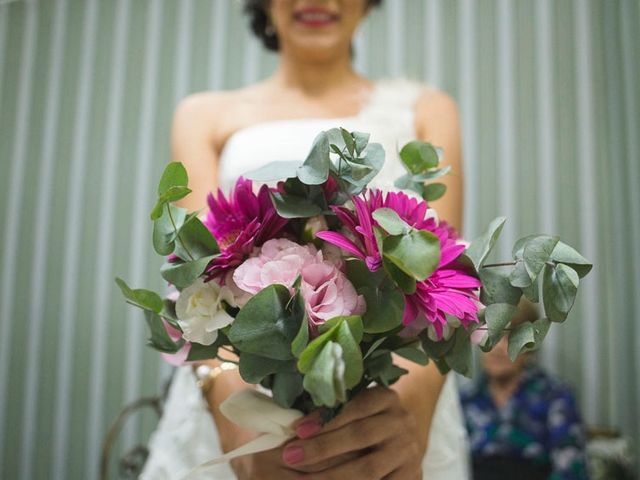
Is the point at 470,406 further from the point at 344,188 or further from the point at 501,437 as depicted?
the point at 344,188

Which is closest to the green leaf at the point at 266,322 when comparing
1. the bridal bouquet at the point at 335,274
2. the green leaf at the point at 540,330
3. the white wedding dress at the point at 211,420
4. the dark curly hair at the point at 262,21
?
the bridal bouquet at the point at 335,274

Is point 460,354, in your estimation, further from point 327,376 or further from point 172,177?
point 172,177

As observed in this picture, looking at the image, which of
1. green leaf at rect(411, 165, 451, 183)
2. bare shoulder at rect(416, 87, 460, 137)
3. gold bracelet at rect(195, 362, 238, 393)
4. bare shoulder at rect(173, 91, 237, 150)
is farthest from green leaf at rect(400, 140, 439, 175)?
bare shoulder at rect(173, 91, 237, 150)

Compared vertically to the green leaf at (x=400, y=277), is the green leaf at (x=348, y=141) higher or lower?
higher

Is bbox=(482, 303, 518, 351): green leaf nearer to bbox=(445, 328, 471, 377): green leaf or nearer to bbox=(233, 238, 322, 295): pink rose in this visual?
bbox=(445, 328, 471, 377): green leaf

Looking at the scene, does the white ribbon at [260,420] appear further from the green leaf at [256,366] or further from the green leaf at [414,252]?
the green leaf at [414,252]

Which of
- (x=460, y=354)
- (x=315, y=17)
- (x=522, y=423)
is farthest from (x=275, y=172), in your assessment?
(x=522, y=423)

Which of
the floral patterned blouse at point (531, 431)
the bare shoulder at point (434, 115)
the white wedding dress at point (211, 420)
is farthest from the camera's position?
the floral patterned blouse at point (531, 431)

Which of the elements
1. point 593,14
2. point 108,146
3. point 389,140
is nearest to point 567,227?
point 593,14

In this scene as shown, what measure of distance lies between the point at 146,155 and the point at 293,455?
83.4 inches

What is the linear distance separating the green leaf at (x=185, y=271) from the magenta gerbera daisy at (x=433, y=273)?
10cm

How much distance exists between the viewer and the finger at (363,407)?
0.63 metres

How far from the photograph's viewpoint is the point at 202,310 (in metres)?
0.57

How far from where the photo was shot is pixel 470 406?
2.23 metres
